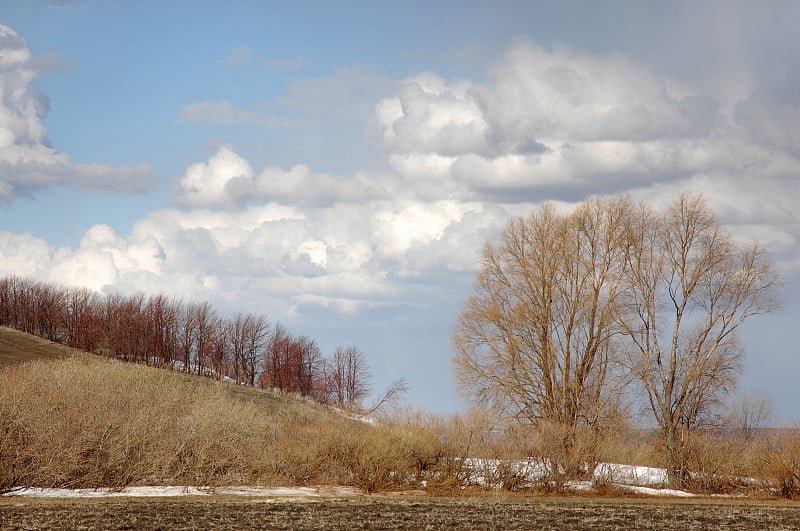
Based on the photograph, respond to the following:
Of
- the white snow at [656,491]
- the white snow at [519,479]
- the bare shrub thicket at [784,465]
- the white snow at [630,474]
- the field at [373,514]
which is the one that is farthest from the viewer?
the white snow at [630,474]

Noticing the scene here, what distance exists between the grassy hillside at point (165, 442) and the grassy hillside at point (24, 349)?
113 feet

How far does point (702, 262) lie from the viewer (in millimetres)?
46719

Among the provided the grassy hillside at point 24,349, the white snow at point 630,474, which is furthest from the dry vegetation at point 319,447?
the grassy hillside at point 24,349

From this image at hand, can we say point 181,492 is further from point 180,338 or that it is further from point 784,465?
point 180,338

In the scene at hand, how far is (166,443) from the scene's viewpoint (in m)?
40.1

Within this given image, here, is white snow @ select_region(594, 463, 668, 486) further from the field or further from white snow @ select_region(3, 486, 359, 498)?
white snow @ select_region(3, 486, 359, 498)

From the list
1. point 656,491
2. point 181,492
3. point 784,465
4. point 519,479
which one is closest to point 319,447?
point 181,492

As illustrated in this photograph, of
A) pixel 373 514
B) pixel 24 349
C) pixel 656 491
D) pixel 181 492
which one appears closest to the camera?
pixel 373 514

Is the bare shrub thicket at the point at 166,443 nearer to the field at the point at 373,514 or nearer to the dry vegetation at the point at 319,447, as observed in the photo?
the dry vegetation at the point at 319,447

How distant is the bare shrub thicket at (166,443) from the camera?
36.4 meters

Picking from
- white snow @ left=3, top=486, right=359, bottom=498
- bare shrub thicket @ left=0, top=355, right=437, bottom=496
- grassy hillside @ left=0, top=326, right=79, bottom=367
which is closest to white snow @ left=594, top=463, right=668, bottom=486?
bare shrub thicket @ left=0, top=355, right=437, bottom=496

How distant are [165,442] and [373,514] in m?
15.5

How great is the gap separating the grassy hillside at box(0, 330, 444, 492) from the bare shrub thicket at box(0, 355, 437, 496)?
0.15ft

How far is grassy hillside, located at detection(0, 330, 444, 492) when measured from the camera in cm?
3644
